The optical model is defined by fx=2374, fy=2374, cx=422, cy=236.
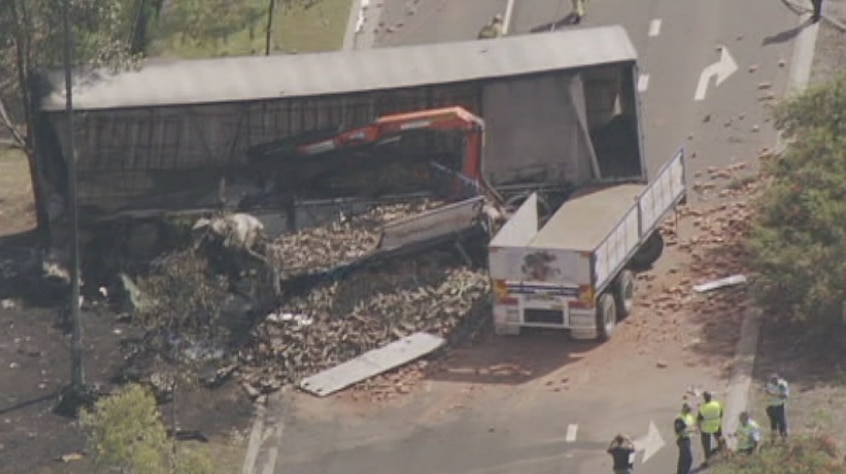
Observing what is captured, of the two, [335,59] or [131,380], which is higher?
[335,59]

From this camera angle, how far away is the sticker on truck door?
37.6m

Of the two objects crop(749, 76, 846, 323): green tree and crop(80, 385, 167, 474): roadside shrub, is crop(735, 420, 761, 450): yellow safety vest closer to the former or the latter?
crop(749, 76, 846, 323): green tree

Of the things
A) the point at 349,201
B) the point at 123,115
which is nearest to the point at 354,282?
the point at 349,201

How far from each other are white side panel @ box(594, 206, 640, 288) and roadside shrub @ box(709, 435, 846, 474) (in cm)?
570

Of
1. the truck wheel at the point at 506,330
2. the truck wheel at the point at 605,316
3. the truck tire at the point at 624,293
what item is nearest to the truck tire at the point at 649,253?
the truck tire at the point at 624,293

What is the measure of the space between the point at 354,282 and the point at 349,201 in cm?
215

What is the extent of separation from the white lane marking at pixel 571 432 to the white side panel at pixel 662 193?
5.02 metres

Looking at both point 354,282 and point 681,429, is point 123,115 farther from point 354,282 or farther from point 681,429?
point 681,429

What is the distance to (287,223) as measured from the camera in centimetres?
4103

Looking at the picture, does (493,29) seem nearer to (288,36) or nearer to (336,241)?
(288,36)

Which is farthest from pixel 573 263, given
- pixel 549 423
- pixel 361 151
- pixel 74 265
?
pixel 74 265

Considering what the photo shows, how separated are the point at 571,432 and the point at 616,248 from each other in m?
3.96

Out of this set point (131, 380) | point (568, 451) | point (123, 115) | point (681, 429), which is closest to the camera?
point (681, 429)

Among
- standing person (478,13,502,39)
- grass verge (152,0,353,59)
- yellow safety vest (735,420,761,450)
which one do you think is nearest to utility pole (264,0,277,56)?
grass verge (152,0,353,59)
